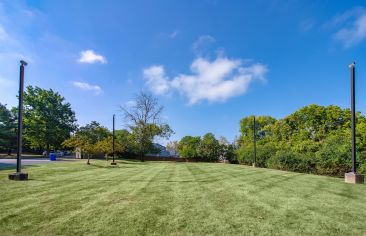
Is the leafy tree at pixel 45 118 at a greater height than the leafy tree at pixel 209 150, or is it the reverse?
the leafy tree at pixel 45 118

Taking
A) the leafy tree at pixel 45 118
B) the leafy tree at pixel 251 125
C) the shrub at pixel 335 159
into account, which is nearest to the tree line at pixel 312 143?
the shrub at pixel 335 159

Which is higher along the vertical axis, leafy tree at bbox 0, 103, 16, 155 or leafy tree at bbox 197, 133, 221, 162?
leafy tree at bbox 0, 103, 16, 155

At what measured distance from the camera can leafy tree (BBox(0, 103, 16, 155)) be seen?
128 feet

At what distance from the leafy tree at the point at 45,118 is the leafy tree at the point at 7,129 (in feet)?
6.54

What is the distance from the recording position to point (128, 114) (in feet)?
131

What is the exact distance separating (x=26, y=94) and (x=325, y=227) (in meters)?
48.3

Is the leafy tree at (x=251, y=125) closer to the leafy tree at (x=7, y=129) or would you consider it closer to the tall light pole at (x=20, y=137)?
the leafy tree at (x=7, y=129)

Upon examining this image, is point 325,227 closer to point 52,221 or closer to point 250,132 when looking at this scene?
point 52,221

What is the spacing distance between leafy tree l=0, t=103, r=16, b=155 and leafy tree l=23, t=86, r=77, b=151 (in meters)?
1.99

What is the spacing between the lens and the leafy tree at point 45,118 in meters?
41.3

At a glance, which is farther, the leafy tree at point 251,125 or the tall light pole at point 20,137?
the leafy tree at point 251,125

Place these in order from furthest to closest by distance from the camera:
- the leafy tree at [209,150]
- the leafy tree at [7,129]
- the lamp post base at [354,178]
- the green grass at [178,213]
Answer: the leafy tree at [209,150] → the leafy tree at [7,129] → the lamp post base at [354,178] → the green grass at [178,213]

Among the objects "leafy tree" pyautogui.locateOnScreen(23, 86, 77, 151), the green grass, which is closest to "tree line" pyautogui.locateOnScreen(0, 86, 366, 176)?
"leafy tree" pyautogui.locateOnScreen(23, 86, 77, 151)

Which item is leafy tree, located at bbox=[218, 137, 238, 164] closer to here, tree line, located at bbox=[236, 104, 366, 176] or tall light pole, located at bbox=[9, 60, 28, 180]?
tree line, located at bbox=[236, 104, 366, 176]
